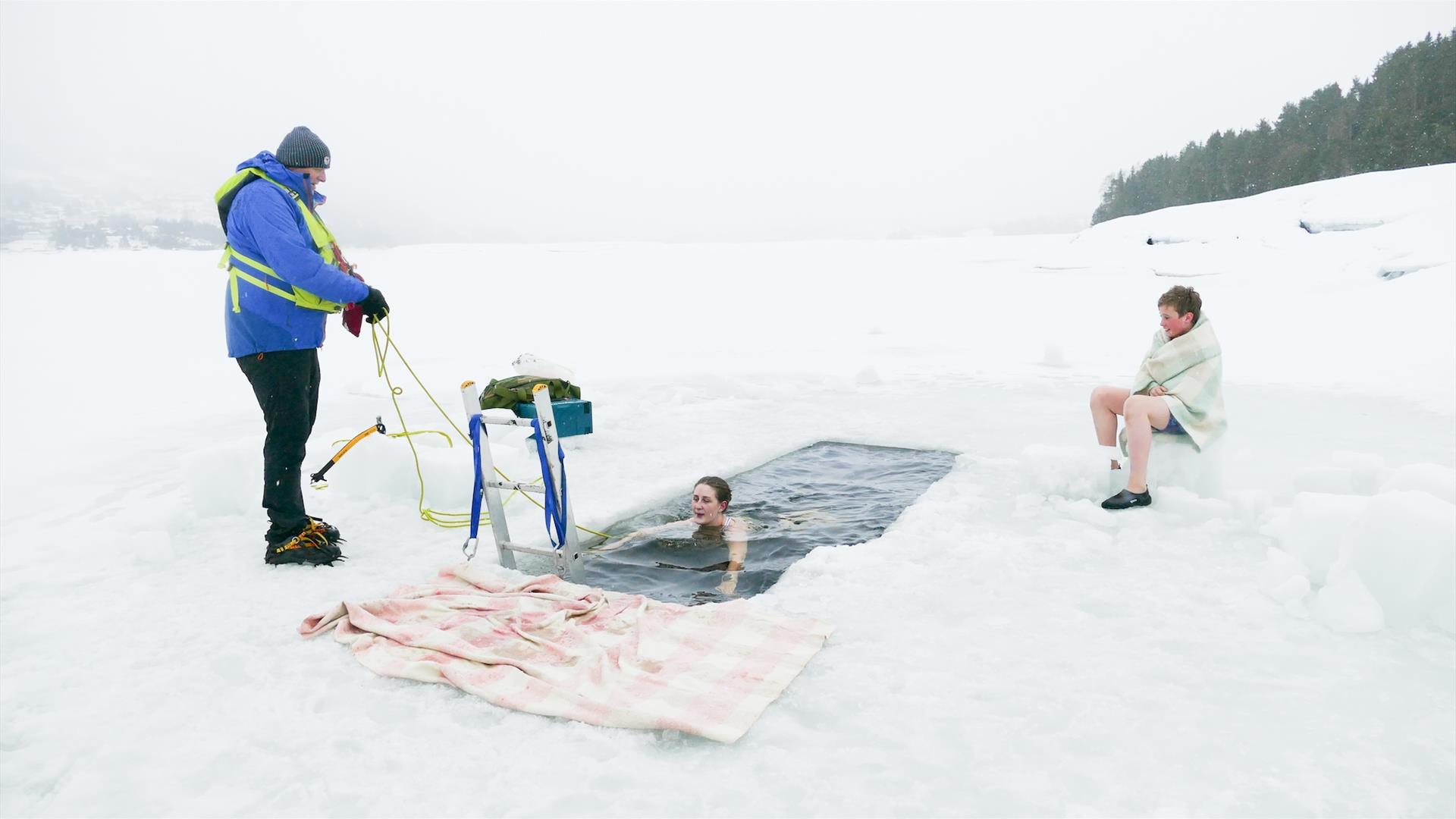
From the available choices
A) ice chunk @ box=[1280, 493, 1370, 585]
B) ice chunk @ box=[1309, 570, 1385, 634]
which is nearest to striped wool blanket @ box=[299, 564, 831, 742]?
ice chunk @ box=[1309, 570, 1385, 634]

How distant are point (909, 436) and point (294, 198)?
4.58 metres

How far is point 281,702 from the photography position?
8.64 feet

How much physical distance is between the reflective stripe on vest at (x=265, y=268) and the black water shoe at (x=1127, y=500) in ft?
12.9

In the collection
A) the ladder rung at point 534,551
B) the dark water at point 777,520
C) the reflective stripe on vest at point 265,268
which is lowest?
the dark water at point 777,520

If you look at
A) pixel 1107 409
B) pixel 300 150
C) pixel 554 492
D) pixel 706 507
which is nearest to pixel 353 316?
pixel 300 150

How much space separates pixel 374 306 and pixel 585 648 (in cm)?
195

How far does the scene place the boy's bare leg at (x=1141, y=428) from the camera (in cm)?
434

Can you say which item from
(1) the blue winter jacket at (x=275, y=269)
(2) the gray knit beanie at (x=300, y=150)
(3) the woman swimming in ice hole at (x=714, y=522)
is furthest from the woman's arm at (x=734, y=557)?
(2) the gray knit beanie at (x=300, y=150)

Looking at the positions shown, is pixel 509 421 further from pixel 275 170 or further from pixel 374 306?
pixel 275 170

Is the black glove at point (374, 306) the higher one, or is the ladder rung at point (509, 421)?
the black glove at point (374, 306)

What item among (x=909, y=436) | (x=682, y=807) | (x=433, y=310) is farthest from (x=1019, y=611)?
(x=433, y=310)

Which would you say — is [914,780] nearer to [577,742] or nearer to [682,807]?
[682,807]

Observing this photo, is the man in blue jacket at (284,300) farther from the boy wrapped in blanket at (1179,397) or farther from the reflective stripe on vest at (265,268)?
the boy wrapped in blanket at (1179,397)

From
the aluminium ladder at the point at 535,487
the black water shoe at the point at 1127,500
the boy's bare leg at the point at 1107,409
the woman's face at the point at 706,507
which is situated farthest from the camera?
the boy's bare leg at the point at 1107,409
